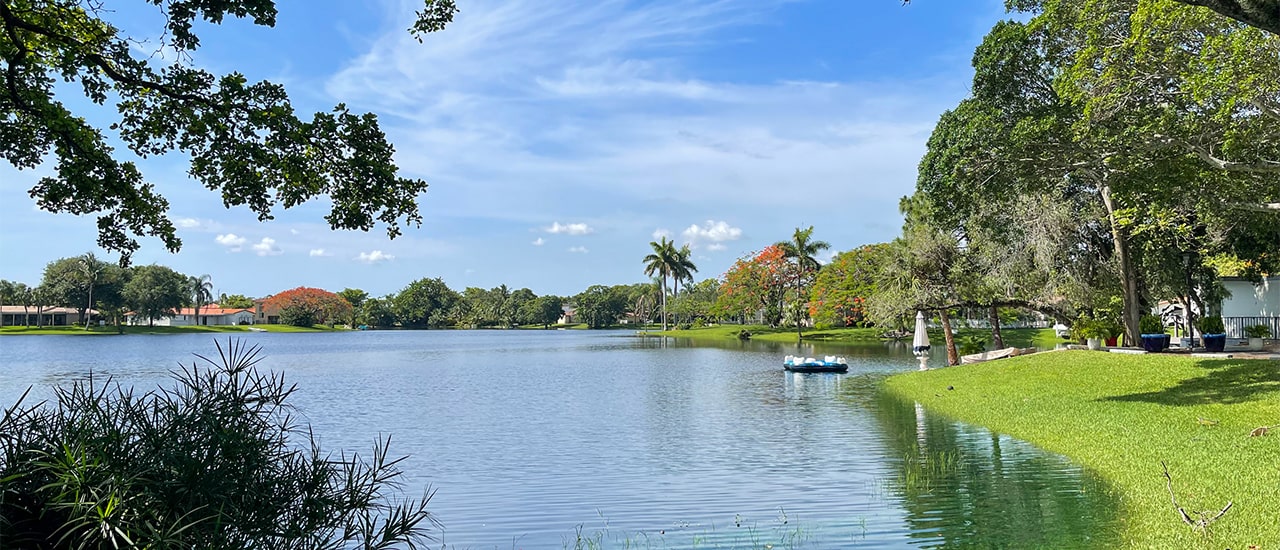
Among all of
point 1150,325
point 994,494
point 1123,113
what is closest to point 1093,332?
point 1150,325

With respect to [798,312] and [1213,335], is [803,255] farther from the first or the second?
[1213,335]

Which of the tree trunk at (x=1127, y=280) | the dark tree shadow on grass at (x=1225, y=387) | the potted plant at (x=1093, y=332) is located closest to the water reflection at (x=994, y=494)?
the dark tree shadow on grass at (x=1225, y=387)

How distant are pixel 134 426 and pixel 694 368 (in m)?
35.1

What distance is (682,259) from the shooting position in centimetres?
10081

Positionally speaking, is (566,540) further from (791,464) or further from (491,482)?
(791,464)

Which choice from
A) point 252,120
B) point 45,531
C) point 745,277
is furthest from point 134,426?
point 745,277

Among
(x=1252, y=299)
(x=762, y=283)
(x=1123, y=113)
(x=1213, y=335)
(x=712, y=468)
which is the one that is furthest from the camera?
(x=762, y=283)

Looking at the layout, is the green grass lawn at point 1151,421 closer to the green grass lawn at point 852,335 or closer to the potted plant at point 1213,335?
the potted plant at point 1213,335

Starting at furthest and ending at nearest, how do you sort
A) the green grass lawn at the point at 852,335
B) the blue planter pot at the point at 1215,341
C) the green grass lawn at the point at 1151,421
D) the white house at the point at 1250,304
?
1. the green grass lawn at the point at 852,335
2. the white house at the point at 1250,304
3. the blue planter pot at the point at 1215,341
4. the green grass lawn at the point at 1151,421

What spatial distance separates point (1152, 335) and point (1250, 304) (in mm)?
10967

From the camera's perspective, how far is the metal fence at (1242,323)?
95.0 feet

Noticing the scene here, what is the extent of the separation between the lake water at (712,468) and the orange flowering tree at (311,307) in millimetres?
119437

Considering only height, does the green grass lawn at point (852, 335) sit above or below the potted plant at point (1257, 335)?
below

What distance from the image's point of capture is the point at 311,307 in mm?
144125
